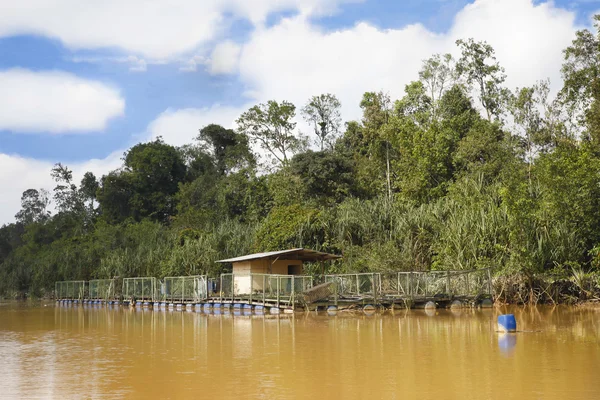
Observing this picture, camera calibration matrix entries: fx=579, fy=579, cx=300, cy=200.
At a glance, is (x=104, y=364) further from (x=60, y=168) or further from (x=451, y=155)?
(x=60, y=168)

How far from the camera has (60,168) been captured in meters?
69.7

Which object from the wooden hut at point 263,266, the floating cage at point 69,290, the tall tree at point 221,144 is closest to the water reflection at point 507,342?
the wooden hut at point 263,266

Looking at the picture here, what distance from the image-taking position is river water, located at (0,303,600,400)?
9445 mm

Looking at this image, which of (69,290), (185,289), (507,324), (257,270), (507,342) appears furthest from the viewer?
(69,290)

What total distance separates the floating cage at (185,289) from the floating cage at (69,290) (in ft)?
38.5

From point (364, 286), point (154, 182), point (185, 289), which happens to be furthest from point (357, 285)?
point (154, 182)

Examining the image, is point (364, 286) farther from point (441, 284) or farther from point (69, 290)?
point (69, 290)

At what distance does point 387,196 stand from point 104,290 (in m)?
20.2

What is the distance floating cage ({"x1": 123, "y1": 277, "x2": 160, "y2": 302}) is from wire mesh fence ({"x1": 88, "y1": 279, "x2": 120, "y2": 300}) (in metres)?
1.29

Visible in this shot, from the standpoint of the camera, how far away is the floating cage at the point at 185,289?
2981 cm

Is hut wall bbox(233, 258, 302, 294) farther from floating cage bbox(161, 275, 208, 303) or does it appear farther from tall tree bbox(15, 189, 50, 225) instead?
tall tree bbox(15, 189, 50, 225)

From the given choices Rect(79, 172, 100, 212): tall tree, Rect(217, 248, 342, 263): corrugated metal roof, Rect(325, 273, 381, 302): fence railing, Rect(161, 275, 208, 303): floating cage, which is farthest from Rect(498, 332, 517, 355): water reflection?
Rect(79, 172, 100, 212): tall tree

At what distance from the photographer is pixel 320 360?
1238 centimetres

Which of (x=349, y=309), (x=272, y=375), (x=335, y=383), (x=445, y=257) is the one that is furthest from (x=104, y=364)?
(x=445, y=257)
